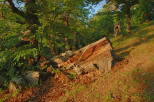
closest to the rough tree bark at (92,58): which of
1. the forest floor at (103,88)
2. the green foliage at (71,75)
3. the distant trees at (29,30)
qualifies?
the green foliage at (71,75)

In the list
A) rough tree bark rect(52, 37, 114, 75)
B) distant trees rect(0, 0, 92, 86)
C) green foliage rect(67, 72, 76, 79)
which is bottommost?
green foliage rect(67, 72, 76, 79)

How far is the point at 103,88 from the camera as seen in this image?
4.04m

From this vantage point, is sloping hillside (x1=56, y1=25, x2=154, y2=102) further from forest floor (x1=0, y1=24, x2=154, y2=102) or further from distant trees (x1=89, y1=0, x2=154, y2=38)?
distant trees (x1=89, y1=0, x2=154, y2=38)

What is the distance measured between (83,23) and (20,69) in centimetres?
512

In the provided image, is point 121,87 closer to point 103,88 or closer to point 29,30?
point 103,88

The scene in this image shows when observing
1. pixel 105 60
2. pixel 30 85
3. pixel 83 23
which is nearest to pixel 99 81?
pixel 105 60

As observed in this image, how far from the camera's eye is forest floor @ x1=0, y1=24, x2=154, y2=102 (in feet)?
11.2

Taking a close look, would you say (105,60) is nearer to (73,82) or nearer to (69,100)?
(73,82)

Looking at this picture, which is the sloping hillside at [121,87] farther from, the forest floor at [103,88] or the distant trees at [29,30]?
the distant trees at [29,30]

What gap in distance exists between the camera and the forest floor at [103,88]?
341 cm

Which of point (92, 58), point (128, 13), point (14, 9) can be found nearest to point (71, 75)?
point (92, 58)

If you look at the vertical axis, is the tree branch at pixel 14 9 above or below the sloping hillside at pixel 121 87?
above

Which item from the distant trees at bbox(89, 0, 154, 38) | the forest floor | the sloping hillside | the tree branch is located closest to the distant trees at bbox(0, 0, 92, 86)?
the tree branch

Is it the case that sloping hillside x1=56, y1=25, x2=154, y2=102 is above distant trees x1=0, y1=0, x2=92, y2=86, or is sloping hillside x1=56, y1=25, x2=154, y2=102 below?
below
